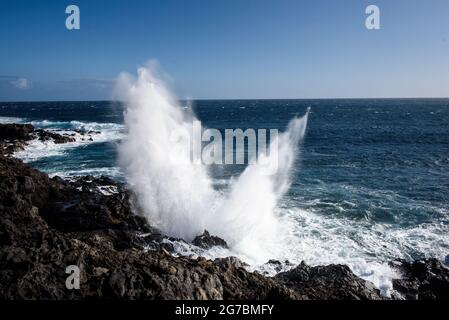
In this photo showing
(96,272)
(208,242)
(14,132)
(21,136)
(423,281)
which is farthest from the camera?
(14,132)

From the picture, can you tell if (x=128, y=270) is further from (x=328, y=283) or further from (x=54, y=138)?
(x=54, y=138)

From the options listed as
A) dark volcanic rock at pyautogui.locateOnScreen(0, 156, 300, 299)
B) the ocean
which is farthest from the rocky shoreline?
the ocean

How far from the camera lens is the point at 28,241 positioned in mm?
8984

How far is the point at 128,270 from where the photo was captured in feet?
25.6

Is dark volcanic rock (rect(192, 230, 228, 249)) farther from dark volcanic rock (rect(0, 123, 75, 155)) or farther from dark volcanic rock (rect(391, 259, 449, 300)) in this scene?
dark volcanic rock (rect(0, 123, 75, 155))

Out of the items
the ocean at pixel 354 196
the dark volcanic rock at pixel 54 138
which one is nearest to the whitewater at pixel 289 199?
the ocean at pixel 354 196

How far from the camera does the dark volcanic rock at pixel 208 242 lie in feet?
47.1

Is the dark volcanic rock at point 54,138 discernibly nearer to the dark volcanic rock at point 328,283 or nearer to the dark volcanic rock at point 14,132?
the dark volcanic rock at point 14,132

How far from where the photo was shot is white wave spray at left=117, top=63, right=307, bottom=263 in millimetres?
16609

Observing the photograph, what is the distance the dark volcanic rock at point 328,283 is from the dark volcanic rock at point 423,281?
150 centimetres

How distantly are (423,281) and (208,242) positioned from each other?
7.80 meters

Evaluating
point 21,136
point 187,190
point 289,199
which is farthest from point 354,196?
point 21,136
